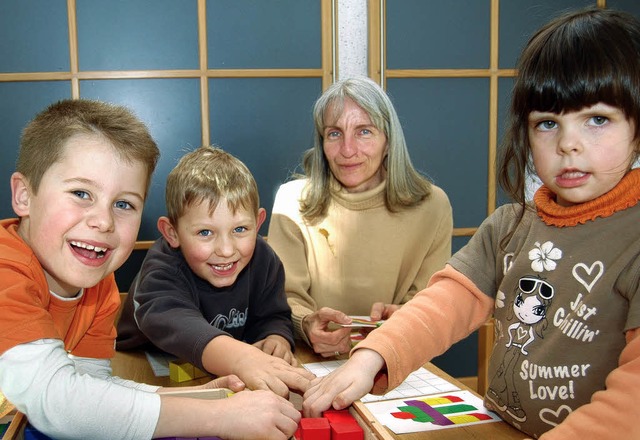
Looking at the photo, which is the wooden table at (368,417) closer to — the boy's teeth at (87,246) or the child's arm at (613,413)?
the child's arm at (613,413)

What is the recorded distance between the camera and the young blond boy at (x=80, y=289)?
0.77 metres

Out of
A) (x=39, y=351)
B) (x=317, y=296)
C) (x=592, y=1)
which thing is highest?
(x=592, y=1)

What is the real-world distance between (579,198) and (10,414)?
2.84ft

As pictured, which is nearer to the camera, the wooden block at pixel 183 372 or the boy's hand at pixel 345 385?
the boy's hand at pixel 345 385

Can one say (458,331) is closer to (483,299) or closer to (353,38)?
(483,299)

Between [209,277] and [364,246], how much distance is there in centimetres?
63

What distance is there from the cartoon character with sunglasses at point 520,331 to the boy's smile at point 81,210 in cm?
64

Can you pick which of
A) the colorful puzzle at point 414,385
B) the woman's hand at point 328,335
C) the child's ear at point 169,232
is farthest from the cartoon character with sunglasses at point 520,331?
the child's ear at point 169,232

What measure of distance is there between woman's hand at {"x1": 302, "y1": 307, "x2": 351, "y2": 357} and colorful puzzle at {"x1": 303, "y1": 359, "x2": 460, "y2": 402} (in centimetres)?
5

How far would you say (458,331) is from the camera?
964 mm

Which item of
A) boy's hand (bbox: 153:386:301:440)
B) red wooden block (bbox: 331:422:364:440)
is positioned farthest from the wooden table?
boy's hand (bbox: 153:386:301:440)

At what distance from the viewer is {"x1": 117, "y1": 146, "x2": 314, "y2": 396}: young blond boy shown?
1.11 meters

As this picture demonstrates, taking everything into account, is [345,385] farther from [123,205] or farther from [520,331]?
[123,205]

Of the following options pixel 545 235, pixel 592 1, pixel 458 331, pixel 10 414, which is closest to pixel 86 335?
pixel 10 414
